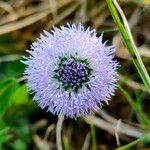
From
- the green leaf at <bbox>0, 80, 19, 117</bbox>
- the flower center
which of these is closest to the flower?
the flower center

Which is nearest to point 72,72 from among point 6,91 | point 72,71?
point 72,71

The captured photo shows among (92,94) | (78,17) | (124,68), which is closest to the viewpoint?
(92,94)

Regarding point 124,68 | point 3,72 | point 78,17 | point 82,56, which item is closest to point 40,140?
point 3,72

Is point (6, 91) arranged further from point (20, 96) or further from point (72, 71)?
point (72, 71)

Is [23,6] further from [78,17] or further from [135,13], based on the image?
[135,13]

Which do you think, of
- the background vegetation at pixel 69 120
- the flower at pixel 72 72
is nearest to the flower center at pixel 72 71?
the flower at pixel 72 72

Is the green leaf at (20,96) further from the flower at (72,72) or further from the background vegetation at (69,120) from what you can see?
the flower at (72,72)

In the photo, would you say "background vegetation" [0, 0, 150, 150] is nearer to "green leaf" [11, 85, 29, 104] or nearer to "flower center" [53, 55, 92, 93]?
"green leaf" [11, 85, 29, 104]
